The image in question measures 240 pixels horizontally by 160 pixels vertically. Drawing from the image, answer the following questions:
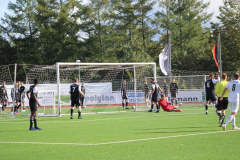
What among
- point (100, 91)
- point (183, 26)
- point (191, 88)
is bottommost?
point (100, 91)

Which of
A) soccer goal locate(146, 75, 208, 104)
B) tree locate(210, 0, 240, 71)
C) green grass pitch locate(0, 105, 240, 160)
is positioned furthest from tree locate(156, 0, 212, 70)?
green grass pitch locate(0, 105, 240, 160)

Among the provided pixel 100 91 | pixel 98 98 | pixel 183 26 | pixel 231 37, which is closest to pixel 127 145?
pixel 98 98

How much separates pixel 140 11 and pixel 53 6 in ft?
43.5

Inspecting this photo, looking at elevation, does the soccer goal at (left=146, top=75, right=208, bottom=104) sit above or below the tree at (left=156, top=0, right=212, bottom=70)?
below

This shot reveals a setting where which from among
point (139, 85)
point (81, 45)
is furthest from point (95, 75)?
point (81, 45)

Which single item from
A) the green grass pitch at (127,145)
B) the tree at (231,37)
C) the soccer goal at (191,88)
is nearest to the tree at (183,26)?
the tree at (231,37)

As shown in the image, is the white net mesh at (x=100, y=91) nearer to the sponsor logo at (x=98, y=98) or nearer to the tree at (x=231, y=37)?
the sponsor logo at (x=98, y=98)

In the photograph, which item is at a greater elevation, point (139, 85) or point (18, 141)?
point (139, 85)

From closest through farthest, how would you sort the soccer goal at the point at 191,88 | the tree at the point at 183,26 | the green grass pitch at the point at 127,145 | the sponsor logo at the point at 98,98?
the green grass pitch at the point at 127,145
the sponsor logo at the point at 98,98
the soccer goal at the point at 191,88
the tree at the point at 183,26

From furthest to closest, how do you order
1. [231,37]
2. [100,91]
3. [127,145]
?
[231,37]
[100,91]
[127,145]

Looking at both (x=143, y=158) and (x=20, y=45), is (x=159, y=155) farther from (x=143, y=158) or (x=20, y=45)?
(x=20, y=45)

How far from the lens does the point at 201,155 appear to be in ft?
22.8

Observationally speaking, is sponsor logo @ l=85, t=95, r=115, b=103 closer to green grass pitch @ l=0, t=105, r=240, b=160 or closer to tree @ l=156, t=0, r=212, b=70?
green grass pitch @ l=0, t=105, r=240, b=160

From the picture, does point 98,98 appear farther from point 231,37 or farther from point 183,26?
point 183,26
